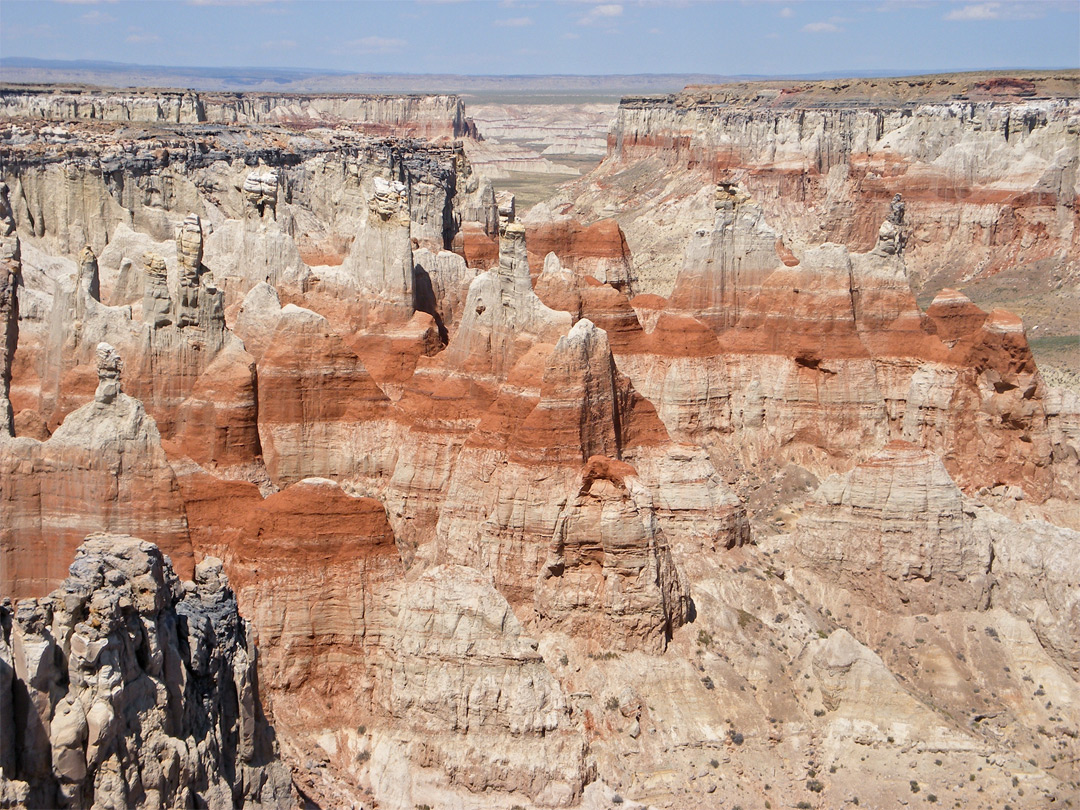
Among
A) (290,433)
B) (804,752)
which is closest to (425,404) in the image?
(290,433)

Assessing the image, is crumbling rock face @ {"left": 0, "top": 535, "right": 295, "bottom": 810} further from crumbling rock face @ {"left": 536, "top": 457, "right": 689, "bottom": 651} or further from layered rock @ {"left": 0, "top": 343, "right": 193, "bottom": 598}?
crumbling rock face @ {"left": 536, "top": 457, "right": 689, "bottom": 651}

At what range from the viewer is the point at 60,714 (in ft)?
57.7

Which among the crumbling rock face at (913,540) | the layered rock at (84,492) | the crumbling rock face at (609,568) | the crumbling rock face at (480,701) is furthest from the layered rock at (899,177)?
the crumbling rock face at (480,701)

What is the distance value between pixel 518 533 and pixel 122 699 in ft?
52.7

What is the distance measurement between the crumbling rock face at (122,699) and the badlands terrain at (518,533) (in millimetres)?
57

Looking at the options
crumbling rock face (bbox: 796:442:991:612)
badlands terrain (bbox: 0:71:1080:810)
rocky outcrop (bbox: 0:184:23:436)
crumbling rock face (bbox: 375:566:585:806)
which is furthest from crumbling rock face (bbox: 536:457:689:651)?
rocky outcrop (bbox: 0:184:23:436)

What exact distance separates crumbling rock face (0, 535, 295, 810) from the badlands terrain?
0.19 feet

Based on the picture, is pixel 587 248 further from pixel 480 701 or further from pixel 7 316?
pixel 480 701

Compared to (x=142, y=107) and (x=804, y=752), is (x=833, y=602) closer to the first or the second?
(x=804, y=752)

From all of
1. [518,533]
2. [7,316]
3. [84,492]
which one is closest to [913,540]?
[518,533]

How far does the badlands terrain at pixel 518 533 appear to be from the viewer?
22.4 m

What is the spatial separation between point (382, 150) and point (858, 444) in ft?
236

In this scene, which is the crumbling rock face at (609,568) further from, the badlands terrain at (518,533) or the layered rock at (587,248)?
the layered rock at (587,248)

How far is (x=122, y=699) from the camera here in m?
18.3
